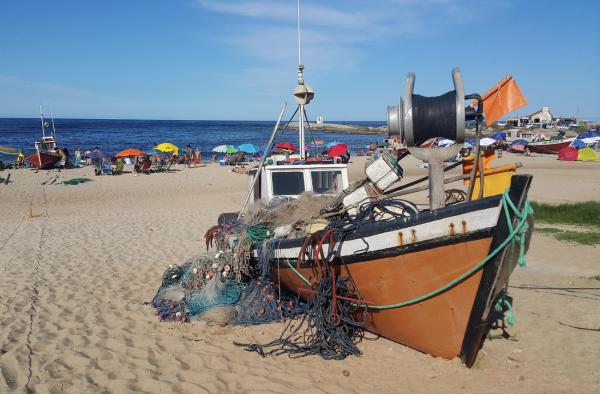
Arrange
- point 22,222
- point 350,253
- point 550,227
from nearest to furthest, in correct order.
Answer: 1. point 350,253
2. point 550,227
3. point 22,222

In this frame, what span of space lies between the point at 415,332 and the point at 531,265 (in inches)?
200

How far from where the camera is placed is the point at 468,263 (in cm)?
432

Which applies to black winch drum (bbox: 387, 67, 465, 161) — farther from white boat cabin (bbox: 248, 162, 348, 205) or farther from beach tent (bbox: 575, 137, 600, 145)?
beach tent (bbox: 575, 137, 600, 145)

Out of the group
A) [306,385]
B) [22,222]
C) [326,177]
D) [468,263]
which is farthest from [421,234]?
[22,222]

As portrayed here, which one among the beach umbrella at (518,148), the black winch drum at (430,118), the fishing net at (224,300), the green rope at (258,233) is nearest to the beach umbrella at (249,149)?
the beach umbrella at (518,148)

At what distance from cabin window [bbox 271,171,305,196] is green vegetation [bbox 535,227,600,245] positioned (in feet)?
22.2

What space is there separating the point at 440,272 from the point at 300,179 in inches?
145

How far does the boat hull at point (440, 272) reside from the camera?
4168 millimetres

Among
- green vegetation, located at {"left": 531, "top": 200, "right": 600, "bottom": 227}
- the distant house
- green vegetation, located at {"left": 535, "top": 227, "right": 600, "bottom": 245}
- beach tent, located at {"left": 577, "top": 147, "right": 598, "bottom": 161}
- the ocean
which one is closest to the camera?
green vegetation, located at {"left": 535, "top": 227, "right": 600, "bottom": 245}

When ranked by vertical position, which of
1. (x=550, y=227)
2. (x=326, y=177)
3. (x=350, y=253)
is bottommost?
(x=550, y=227)

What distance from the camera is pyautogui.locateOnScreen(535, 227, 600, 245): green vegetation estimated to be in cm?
1047

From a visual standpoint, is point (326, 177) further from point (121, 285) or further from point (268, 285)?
point (121, 285)

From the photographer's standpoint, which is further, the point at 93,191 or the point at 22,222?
the point at 93,191

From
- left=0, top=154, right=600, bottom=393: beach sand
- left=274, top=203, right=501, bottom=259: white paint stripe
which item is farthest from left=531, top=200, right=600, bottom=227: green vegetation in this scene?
left=274, top=203, right=501, bottom=259: white paint stripe
